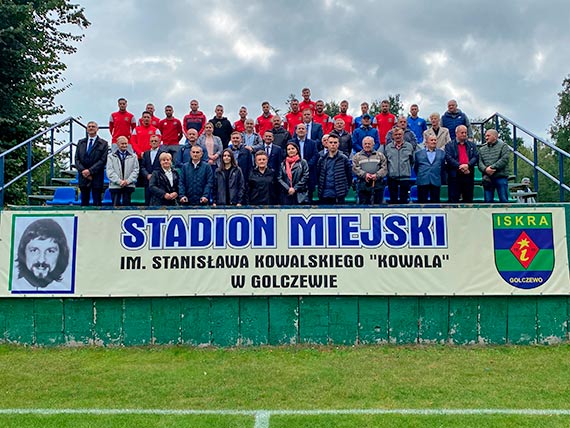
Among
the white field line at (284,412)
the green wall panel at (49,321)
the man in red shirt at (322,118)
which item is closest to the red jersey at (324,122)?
the man in red shirt at (322,118)

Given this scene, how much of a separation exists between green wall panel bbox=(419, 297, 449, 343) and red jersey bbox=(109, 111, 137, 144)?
715 centimetres

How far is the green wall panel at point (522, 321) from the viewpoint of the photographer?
755cm

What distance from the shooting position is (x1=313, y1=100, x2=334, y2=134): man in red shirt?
11.4 m

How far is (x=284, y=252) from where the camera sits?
7695 millimetres

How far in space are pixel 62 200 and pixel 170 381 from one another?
529 centimetres

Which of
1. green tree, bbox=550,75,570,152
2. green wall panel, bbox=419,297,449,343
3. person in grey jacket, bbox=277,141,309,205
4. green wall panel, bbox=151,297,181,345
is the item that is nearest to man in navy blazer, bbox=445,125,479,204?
green wall panel, bbox=419,297,449,343

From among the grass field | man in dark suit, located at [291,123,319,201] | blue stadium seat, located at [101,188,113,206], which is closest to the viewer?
the grass field

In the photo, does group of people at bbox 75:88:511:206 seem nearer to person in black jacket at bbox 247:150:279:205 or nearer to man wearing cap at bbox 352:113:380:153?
person in black jacket at bbox 247:150:279:205

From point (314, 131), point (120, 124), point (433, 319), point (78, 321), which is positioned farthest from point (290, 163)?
point (120, 124)

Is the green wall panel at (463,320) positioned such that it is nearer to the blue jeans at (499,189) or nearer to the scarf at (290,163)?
the blue jeans at (499,189)

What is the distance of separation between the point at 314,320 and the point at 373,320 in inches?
32.4

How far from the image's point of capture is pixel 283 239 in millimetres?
7742

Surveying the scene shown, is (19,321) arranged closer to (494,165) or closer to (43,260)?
(43,260)

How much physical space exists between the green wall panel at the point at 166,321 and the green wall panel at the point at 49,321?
4.28 ft
